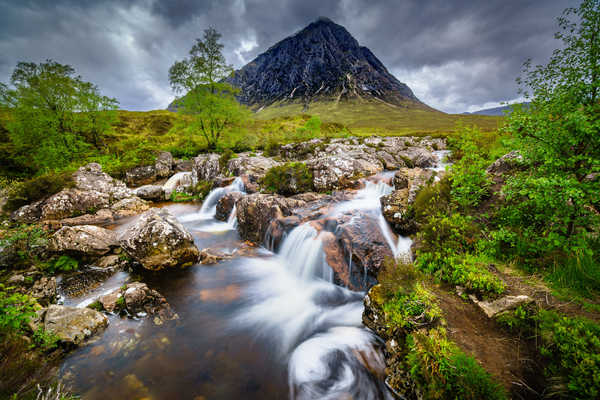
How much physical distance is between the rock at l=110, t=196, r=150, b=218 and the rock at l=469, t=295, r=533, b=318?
745 inches

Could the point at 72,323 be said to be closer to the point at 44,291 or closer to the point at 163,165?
the point at 44,291

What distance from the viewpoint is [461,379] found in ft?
9.29

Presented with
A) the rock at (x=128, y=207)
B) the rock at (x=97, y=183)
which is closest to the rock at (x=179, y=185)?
the rock at (x=97, y=183)

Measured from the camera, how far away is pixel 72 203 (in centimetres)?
1321

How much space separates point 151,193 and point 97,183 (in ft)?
11.9

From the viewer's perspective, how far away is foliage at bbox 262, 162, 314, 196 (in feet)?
48.5

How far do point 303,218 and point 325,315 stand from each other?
4560 millimetres

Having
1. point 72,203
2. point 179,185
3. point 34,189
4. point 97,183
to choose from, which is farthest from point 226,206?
point 34,189

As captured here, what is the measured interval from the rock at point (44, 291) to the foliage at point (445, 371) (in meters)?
9.86

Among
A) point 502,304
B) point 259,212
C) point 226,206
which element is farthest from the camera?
point 226,206

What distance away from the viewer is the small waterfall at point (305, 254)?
815 centimetres

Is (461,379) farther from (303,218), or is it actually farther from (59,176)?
(59,176)

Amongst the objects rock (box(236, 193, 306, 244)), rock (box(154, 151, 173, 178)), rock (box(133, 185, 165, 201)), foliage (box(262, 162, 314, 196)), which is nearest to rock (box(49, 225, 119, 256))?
rock (box(236, 193, 306, 244))

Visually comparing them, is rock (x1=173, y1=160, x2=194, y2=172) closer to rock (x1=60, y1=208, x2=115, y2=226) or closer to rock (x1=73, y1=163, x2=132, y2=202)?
rock (x1=73, y1=163, x2=132, y2=202)
